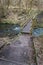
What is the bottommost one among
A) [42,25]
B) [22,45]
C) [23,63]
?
[42,25]

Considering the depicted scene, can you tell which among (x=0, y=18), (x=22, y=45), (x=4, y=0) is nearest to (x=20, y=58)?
(x=22, y=45)

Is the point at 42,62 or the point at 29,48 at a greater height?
the point at 42,62

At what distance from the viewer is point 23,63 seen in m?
3.71

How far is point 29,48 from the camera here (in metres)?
4.73

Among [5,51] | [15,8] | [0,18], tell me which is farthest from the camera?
[15,8]

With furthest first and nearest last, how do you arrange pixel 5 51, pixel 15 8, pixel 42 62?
pixel 15 8 < pixel 5 51 < pixel 42 62

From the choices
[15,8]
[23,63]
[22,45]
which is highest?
[23,63]

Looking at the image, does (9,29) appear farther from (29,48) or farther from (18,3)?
(18,3)

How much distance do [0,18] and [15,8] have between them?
10.8ft

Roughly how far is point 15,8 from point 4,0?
6.38 ft

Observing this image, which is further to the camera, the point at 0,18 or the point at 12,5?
the point at 12,5

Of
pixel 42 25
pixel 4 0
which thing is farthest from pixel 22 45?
pixel 4 0

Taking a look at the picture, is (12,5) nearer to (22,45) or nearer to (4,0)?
(4,0)

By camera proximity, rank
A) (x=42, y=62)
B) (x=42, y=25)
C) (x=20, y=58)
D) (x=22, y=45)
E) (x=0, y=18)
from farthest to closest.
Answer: (x=0, y=18)
(x=42, y=25)
(x=22, y=45)
(x=20, y=58)
(x=42, y=62)
